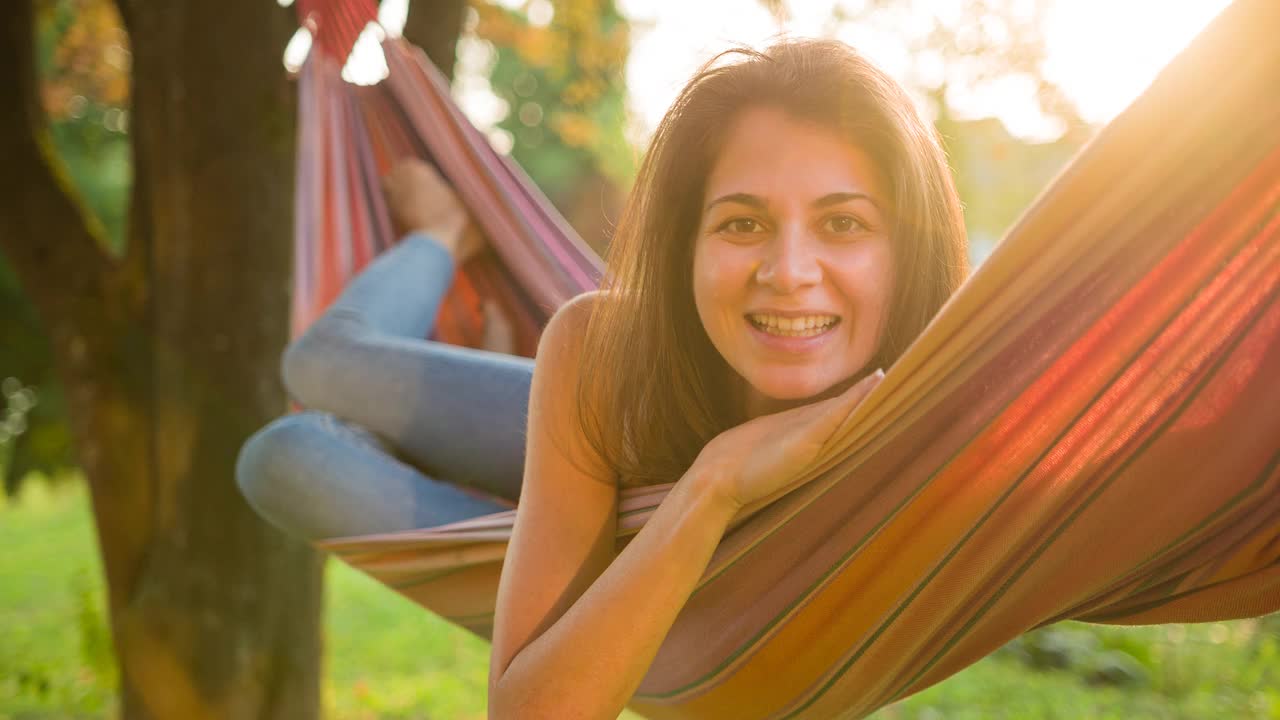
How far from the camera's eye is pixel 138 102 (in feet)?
8.34

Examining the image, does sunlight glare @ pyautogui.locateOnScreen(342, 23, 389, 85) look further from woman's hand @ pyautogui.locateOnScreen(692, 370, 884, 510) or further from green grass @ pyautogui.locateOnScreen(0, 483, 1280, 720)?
green grass @ pyautogui.locateOnScreen(0, 483, 1280, 720)

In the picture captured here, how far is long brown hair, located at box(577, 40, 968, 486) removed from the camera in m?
1.14

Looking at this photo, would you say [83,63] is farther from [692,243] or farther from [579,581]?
[579,581]

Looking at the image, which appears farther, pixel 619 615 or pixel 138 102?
pixel 138 102

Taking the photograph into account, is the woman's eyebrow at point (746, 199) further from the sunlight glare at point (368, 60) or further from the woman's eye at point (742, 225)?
the sunlight glare at point (368, 60)

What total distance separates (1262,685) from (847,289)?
3.81m

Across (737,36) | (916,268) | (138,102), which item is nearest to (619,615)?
(916,268)

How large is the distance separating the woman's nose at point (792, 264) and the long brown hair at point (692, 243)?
127 millimetres

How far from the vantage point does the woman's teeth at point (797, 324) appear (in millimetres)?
1110

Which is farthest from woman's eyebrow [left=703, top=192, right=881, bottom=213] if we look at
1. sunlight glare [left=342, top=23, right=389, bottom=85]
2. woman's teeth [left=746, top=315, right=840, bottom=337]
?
sunlight glare [left=342, top=23, right=389, bottom=85]

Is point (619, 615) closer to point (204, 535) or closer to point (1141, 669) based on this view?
point (204, 535)

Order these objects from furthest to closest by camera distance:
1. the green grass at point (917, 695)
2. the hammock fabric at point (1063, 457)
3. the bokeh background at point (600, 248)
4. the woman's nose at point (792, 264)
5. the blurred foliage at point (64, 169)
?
the blurred foliage at point (64, 169) < the green grass at point (917, 695) < the bokeh background at point (600, 248) < the woman's nose at point (792, 264) < the hammock fabric at point (1063, 457)

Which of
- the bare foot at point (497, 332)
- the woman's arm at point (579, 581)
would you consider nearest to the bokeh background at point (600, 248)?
the bare foot at point (497, 332)

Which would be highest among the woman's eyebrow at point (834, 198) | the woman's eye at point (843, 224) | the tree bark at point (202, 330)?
the woman's eyebrow at point (834, 198)
